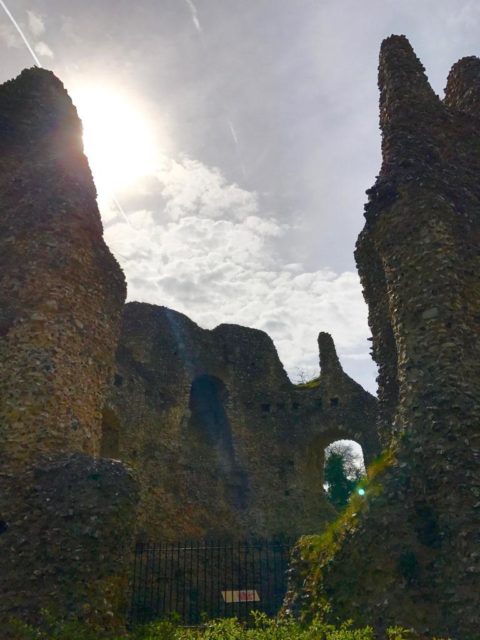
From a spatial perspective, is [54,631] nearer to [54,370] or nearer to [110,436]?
[54,370]

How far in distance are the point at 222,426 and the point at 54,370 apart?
14132 mm

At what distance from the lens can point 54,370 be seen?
8070mm

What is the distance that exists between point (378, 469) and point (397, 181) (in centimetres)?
510

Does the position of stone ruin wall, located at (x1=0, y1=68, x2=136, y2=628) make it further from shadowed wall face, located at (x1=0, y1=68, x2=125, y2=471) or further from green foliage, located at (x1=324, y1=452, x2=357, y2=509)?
green foliage, located at (x1=324, y1=452, x2=357, y2=509)

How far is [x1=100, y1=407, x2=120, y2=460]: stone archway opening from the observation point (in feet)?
53.4

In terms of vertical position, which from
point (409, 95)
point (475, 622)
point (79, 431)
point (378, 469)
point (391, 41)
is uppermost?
point (391, 41)

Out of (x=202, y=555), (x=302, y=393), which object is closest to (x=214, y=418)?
(x=302, y=393)

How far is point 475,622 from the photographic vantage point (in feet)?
19.3

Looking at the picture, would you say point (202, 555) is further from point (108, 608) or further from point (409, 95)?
point (409, 95)

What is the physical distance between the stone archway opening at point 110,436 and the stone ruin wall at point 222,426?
0.04 meters

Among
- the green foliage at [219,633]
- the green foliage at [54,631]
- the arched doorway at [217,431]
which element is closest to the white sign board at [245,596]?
the green foliage at [219,633]

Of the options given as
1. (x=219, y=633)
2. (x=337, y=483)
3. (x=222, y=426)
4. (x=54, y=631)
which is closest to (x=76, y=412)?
(x=54, y=631)

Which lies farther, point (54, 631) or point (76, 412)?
point (76, 412)

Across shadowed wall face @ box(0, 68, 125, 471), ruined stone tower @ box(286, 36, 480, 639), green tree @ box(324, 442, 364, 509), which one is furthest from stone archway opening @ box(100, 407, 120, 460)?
green tree @ box(324, 442, 364, 509)
